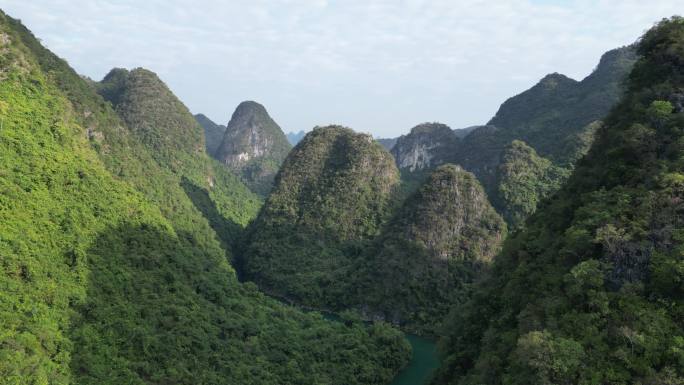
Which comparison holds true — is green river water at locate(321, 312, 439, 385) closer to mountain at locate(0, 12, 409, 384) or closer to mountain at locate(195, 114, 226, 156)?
mountain at locate(0, 12, 409, 384)

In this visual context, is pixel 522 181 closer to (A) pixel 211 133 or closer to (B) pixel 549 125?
(B) pixel 549 125

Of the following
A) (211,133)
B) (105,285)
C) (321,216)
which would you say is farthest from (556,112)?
(211,133)

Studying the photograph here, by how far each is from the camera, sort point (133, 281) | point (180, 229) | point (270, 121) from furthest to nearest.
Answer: point (270, 121)
point (180, 229)
point (133, 281)

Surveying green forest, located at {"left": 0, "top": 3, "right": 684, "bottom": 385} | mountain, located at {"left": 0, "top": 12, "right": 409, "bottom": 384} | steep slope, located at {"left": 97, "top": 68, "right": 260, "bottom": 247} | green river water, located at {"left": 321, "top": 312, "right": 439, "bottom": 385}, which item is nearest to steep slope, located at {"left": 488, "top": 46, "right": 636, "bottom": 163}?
green forest, located at {"left": 0, "top": 3, "right": 684, "bottom": 385}

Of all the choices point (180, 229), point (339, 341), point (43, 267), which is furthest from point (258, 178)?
point (43, 267)

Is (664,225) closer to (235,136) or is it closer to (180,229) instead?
(180,229)

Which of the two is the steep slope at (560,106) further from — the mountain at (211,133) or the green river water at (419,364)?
the mountain at (211,133)

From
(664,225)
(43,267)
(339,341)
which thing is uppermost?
(664,225)

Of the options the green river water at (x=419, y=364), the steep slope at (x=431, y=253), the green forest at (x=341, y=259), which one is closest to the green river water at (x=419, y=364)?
the green river water at (x=419, y=364)
